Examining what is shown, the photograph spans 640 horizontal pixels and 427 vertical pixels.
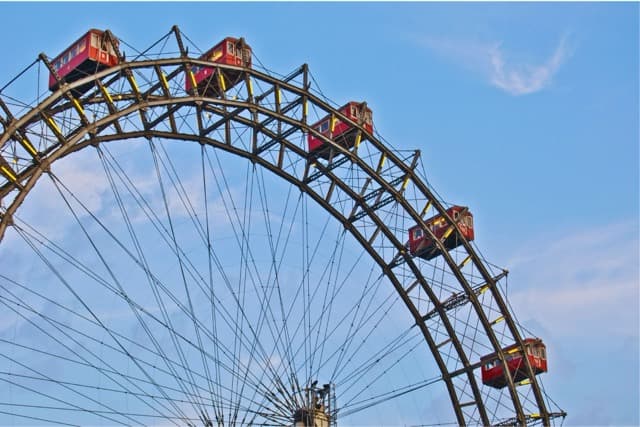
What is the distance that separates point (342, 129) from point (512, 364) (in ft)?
43.5

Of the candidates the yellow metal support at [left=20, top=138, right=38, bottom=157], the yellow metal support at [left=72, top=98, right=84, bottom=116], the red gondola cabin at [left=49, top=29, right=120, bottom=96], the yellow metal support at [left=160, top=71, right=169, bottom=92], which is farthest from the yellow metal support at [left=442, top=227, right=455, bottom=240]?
the yellow metal support at [left=20, top=138, right=38, bottom=157]

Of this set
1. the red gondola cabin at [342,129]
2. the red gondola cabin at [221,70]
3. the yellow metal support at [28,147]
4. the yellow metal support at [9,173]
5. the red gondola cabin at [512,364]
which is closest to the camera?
the yellow metal support at [9,173]

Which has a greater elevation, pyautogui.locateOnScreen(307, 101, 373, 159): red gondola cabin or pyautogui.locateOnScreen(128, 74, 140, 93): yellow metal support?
pyautogui.locateOnScreen(307, 101, 373, 159): red gondola cabin

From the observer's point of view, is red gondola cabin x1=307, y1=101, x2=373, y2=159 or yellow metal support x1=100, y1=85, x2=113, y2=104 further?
red gondola cabin x1=307, y1=101, x2=373, y2=159

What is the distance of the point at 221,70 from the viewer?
3769 centimetres

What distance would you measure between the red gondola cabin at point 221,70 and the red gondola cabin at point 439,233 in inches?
440

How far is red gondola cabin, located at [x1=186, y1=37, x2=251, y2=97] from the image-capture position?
1485 inches

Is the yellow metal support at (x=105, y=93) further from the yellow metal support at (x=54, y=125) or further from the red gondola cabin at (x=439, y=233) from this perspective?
the red gondola cabin at (x=439, y=233)

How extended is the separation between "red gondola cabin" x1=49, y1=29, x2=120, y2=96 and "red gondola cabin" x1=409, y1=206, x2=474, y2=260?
53.0 feet

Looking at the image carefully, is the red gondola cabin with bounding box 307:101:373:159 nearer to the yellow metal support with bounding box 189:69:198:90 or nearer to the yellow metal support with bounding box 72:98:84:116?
the yellow metal support with bounding box 189:69:198:90

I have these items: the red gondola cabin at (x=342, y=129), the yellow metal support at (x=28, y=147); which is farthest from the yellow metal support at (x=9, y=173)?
the red gondola cabin at (x=342, y=129)

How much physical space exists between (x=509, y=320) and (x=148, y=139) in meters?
18.5

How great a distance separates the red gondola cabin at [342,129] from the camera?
138 feet

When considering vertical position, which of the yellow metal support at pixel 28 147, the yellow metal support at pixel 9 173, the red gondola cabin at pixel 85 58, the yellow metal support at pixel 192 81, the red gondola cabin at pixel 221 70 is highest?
the red gondola cabin at pixel 221 70
